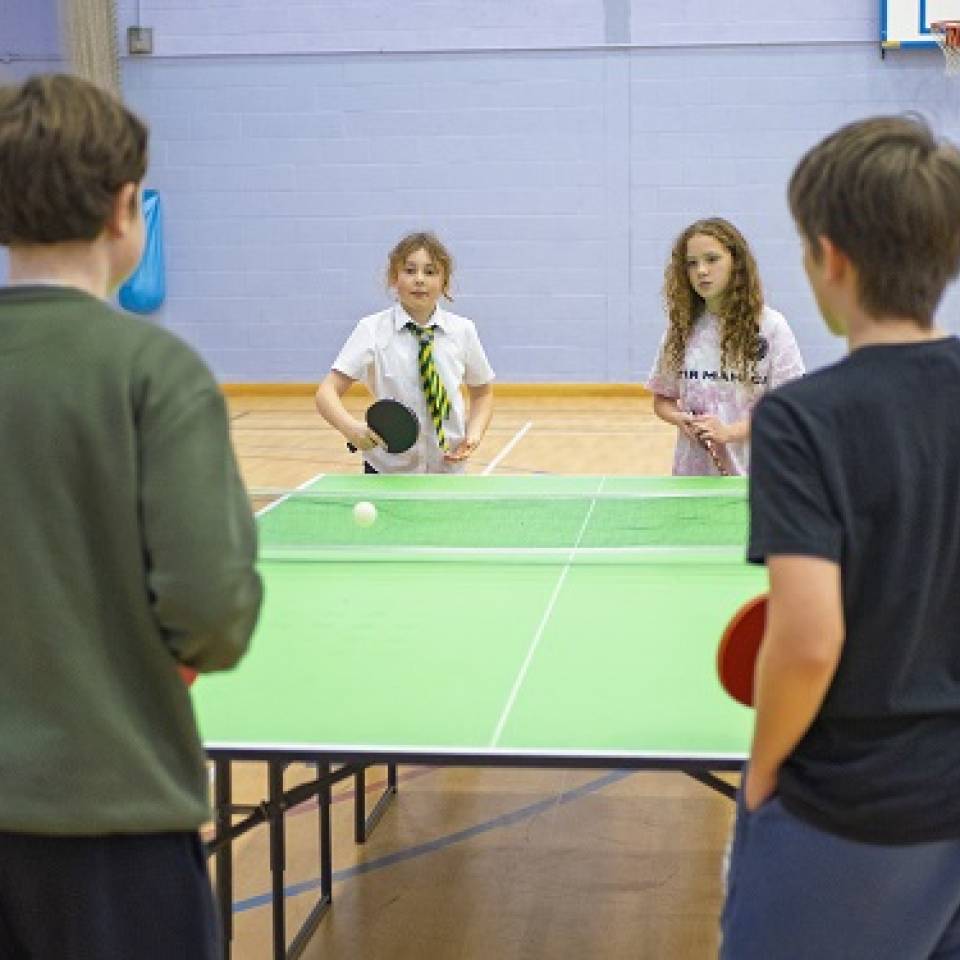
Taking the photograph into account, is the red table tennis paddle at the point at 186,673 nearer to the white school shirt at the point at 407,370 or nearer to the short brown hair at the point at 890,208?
the short brown hair at the point at 890,208

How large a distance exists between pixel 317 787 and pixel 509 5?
9403 mm

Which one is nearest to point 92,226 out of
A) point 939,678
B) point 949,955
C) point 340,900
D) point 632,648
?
point 939,678

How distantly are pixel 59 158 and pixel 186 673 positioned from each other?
578mm

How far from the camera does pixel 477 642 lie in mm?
3102

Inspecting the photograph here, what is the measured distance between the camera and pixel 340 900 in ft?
12.4

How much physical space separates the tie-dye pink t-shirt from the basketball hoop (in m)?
7.07

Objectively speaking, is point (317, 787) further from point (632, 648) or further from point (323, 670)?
point (632, 648)

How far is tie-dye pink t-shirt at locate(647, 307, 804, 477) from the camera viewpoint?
16.0 feet

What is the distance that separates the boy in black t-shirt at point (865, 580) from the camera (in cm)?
154

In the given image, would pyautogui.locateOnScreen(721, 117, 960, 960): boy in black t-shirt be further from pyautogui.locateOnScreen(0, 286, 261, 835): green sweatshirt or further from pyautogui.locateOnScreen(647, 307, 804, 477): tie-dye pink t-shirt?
pyautogui.locateOnScreen(647, 307, 804, 477): tie-dye pink t-shirt

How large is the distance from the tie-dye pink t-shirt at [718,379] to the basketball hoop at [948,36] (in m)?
7.07

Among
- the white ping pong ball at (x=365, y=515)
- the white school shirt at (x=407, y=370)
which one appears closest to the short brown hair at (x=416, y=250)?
the white school shirt at (x=407, y=370)

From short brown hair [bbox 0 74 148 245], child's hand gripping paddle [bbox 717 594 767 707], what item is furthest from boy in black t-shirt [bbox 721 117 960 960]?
short brown hair [bbox 0 74 148 245]

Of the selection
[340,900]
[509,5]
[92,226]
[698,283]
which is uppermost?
[509,5]
